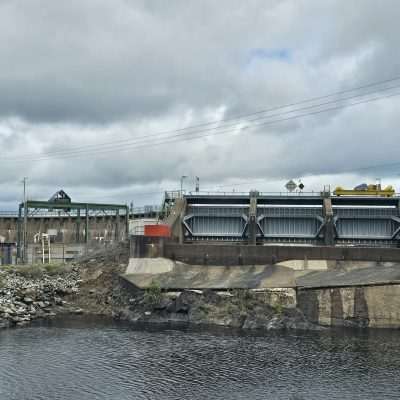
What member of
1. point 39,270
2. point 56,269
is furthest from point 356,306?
point 39,270

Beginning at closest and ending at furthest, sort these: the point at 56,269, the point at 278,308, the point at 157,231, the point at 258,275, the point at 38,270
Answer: the point at 278,308
the point at 258,275
the point at 157,231
the point at 38,270
the point at 56,269

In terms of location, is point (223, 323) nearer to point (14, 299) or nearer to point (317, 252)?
point (317, 252)

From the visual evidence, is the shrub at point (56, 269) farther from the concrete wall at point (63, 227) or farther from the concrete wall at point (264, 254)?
the concrete wall at point (63, 227)

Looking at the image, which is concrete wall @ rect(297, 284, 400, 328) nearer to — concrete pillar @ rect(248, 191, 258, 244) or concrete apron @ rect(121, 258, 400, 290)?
concrete apron @ rect(121, 258, 400, 290)

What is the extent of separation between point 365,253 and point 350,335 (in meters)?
14.0

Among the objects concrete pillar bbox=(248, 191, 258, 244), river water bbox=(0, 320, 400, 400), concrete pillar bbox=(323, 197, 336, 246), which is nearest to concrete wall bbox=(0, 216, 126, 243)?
concrete pillar bbox=(248, 191, 258, 244)

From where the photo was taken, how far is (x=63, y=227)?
100250mm

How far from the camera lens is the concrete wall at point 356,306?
4747cm

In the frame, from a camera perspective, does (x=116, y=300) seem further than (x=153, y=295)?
Yes

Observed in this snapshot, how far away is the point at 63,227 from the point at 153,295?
52.4 m

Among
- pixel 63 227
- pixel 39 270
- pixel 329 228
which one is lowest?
pixel 39 270

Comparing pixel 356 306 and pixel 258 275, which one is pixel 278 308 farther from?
pixel 356 306

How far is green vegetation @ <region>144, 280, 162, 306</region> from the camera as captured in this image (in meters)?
52.4

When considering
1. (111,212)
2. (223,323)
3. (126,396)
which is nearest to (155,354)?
(126,396)
